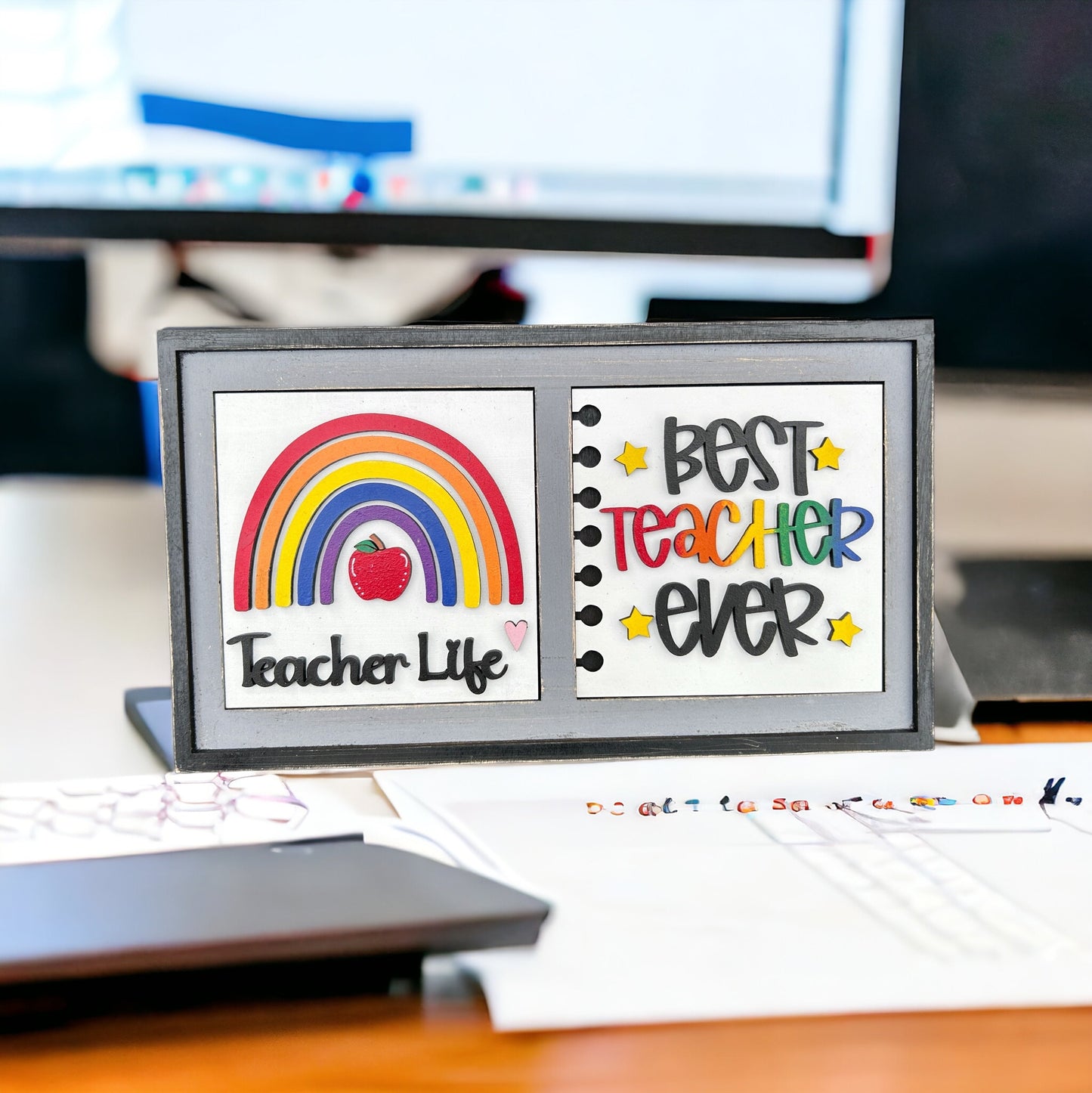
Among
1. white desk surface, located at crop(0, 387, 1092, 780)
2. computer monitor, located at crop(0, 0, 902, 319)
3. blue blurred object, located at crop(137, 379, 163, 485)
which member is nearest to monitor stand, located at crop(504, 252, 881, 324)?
computer monitor, located at crop(0, 0, 902, 319)

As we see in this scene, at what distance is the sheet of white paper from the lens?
311 millimetres

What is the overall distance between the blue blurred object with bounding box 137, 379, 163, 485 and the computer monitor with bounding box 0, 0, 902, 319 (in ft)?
0.31

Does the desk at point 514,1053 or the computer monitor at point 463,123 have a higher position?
the computer monitor at point 463,123

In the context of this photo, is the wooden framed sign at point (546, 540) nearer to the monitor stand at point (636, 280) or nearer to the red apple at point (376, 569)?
the red apple at point (376, 569)

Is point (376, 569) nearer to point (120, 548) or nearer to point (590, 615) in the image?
point (590, 615)

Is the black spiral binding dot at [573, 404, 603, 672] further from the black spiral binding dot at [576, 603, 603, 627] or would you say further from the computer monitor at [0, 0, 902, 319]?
the computer monitor at [0, 0, 902, 319]

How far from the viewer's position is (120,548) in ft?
2.09

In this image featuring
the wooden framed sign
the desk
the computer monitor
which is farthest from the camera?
the computer monitor

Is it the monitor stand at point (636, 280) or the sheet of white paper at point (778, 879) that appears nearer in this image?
the sheet of white paper at point (778, 879)

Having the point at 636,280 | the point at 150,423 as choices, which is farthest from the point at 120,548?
the point at 636,280

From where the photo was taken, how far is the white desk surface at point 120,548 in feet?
1.91

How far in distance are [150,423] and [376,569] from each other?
0.83 feet

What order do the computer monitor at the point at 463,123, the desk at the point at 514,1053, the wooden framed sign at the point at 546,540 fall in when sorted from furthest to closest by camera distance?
the computer monitor at the point at 463,123
the wooden framed sign at the point at 546,540
the desk at the point at 514,1053

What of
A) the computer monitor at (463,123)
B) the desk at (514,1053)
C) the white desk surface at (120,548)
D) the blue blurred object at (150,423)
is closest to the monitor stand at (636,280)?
the computer monitor at (463,123)
